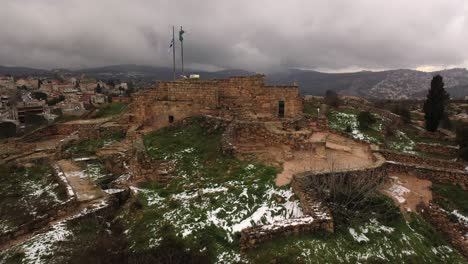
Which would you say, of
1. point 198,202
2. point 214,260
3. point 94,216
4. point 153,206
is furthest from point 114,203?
point 214,260

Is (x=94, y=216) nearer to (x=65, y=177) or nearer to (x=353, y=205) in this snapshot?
(x=65, y=177)

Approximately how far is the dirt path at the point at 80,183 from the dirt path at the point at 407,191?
1219 cm

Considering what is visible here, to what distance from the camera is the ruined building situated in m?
20.4

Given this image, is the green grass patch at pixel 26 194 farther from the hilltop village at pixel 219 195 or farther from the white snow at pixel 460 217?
the white snow at pixel 460 217

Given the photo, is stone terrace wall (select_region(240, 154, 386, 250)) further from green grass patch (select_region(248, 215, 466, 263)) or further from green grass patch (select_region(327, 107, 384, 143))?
green grass patch (select_region(327, 107, 384, 143))

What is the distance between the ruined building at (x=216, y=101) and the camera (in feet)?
66.9

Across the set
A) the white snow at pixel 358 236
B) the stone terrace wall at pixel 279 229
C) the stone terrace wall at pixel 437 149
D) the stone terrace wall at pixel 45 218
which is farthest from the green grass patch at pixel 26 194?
the stone terrace wall at pixel 437 149

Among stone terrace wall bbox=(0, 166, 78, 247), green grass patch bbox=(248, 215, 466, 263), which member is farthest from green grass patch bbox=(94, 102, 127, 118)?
green grass patch bbox=(248, 215, 466, 263)

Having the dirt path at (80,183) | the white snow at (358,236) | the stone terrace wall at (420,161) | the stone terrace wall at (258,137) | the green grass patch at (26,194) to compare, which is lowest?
the green grass patch at (26,194)

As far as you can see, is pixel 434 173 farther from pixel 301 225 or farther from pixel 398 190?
pixel 301 225

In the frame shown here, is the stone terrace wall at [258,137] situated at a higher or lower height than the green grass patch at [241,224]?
higher

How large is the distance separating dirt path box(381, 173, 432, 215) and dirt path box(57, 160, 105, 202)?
40.0 ft

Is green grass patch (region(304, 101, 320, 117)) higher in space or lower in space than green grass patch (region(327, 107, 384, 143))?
higher

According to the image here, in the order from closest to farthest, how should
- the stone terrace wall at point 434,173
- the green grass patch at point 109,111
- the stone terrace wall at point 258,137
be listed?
the stone terrace wall at point 434,173, the stone terrace wall at point 258,137, the green grass patch at point 109,111
